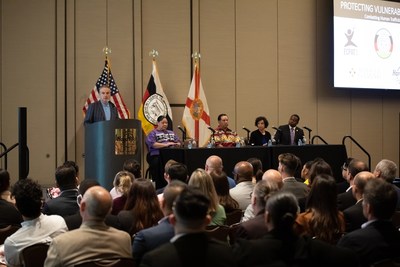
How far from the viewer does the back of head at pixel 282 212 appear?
7.54 ft

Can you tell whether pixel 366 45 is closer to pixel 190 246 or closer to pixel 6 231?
pixel 6 231

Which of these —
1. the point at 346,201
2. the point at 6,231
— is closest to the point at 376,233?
the point at 346,201

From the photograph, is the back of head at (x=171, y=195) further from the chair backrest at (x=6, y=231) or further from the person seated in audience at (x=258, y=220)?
the chair backrest at (x=6, y=231)

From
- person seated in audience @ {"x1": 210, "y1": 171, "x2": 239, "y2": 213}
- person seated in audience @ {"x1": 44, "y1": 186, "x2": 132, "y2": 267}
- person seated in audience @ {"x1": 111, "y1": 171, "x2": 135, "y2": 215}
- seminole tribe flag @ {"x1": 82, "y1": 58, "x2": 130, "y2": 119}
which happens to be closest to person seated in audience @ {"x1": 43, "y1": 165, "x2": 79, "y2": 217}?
person seated in audience @ {"x1": 111, "y1": 171, "x2": 135, "y2": 215}

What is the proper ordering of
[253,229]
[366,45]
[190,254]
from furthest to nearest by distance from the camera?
[366,45]
[253,229]
[190,254]

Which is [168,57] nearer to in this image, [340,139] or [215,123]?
[215,123]

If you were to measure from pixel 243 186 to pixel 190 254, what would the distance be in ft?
8.34

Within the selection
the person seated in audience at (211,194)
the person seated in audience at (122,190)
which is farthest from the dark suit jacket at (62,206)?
the person seated in audience at (211,194)

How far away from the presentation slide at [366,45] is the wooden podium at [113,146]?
18.0 ft

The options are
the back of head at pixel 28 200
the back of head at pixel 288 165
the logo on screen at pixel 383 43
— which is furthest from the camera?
the logo on screen at pixel 383 43

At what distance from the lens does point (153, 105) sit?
9055mm

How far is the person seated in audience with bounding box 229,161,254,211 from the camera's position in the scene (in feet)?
14.8

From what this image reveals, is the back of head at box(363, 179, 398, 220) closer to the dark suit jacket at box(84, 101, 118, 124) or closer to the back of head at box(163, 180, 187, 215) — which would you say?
the back of head at box(163, 180, 187, 215)

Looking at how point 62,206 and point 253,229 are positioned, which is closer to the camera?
→ point 253,229
